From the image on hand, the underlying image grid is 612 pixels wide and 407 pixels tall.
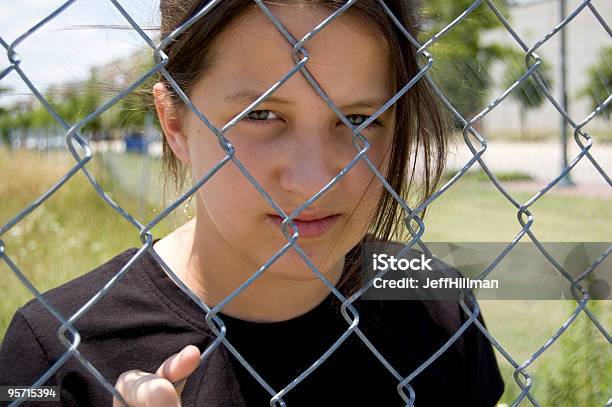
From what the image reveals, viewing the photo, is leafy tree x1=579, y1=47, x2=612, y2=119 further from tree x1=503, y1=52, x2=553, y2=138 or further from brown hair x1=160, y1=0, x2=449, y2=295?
brown hair x1=160, y1=0, x2=449, y2=295

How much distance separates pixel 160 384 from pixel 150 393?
0.02 m

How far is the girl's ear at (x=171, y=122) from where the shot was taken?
4.44 ft

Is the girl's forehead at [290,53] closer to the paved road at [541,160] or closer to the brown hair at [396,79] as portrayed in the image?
the brown hair at [396,79]

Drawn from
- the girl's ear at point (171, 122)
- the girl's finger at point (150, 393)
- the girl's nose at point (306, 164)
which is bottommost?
the girl's finger at point (150, 393)

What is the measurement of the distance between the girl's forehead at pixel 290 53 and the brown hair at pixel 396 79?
2cm

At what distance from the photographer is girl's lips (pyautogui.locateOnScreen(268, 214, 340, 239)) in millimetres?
1201

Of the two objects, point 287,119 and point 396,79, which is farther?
point 396,79

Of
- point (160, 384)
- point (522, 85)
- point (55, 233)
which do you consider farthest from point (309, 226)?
point (55, 233)

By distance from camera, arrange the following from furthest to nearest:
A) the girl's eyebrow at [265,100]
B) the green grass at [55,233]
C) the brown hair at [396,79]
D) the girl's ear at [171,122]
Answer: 1. the green grass at [55,233]
2. the girl's ear at [171,122]
3. the brown hair at [396,79]
4. the girl's eyebrow at [265,100]

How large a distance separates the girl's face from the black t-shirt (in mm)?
221

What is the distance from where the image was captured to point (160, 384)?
87cm

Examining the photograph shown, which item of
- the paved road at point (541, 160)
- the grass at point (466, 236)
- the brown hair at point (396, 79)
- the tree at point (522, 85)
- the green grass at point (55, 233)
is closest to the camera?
the brown hair at point (396, 79)

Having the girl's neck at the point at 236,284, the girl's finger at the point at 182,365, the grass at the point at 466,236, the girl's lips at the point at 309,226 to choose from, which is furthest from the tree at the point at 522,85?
the girl's finger at the point at 182,365

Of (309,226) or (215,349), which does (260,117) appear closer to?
(309,226)
